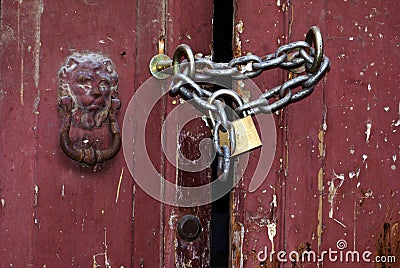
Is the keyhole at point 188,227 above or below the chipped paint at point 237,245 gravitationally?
above

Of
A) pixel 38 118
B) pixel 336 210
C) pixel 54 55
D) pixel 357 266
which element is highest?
pixel 54 55

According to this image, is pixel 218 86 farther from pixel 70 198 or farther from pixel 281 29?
pixel 70 198

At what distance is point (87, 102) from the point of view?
0.99 metres

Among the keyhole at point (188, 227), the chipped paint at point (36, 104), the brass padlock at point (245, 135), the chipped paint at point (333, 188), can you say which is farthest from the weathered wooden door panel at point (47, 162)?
the chipped paint at point (333, 188)

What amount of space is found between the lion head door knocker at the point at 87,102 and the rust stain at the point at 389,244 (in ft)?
1.64

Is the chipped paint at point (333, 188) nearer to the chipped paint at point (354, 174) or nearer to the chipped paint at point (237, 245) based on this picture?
the chipped paint at point (354, 174)

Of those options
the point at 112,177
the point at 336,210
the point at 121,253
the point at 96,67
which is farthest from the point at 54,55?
the point at 336,210

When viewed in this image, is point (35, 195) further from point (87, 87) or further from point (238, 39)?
point (238, 39)

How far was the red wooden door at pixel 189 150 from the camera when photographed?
995 millimetres

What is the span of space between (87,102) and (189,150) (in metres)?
0.20

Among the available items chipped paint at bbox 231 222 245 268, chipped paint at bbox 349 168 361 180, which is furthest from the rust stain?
chipped paint at bbox 231 222 245 268

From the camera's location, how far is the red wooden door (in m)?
0.99

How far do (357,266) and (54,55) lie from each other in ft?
2.11

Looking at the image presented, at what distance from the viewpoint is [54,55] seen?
1004 millimetres
